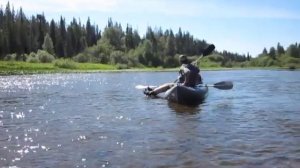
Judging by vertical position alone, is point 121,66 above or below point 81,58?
below

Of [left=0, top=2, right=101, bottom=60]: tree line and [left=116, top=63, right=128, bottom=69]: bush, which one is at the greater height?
[left=0, top=2, right=101, bottom=60]: tree line

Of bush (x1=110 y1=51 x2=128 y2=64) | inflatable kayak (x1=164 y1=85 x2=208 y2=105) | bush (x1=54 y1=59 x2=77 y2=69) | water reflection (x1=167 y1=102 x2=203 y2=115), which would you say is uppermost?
bush (x1=110 y1=51 x2=128 y2=64)

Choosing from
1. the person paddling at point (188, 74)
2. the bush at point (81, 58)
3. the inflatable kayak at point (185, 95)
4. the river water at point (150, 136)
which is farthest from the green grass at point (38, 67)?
the river water at point (150, 136)

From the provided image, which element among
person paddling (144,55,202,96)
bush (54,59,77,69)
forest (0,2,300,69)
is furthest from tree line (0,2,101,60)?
person paddling (144,55,202,96)

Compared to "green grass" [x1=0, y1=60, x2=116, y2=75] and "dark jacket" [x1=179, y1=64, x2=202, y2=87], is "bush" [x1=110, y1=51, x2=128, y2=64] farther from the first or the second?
"dark jacket" [x1=179, y1=64, x2=202, y2=87]

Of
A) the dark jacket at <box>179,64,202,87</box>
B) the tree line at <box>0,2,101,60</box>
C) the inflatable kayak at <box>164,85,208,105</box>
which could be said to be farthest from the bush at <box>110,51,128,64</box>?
the inflatable kayak at <box>164,85,208,105</box>

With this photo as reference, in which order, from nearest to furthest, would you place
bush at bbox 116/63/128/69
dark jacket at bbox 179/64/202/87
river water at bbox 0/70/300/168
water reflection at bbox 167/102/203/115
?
1. river water at bbox 0/70/300/168
2. water reflection at bbox 167/102/203/115
3. dark jacket at bbox 179/64/202/87
4. bush at bbox 116/63/128/69

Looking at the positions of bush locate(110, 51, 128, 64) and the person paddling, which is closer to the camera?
the person paddling

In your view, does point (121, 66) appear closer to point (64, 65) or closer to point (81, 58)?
point (81, 58)

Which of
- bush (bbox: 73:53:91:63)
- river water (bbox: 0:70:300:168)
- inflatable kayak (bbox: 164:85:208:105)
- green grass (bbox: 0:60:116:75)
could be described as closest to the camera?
river water (bbox: 0:70:300:168)

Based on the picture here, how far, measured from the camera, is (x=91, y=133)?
17141 millimetres

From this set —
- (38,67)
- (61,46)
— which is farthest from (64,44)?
(38,67)

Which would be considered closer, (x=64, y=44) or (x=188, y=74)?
(x=188, y=74)

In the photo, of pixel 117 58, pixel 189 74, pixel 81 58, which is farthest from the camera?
pixel 117 58
